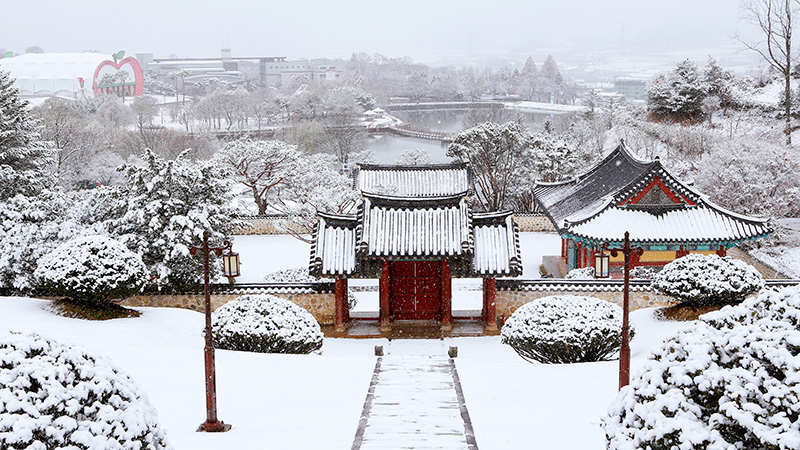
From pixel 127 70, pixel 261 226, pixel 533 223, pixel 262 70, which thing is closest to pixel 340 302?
pixel 261 226

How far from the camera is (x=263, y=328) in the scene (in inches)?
431

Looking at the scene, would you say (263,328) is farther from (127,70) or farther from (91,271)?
(127,70)

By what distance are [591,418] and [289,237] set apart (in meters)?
22.9

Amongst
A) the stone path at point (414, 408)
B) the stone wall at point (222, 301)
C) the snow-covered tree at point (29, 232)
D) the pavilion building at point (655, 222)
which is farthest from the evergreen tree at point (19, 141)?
the pavilion building at point (655, 222)

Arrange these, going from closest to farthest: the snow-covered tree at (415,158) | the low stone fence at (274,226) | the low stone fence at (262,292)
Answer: the low stone fence at (262,292)
the low stone fence at (274,226)
the snow-covered tree at (415,158)

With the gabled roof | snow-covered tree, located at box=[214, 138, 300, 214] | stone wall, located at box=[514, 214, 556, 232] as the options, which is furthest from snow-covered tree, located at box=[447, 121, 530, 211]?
the gabled roof

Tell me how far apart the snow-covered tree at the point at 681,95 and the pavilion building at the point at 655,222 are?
69.5 ft

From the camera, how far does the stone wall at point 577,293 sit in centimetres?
1595

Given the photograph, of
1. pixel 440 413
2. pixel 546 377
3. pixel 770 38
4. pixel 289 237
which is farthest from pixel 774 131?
pixel 440 413

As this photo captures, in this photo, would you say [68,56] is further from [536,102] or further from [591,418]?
[591,418]

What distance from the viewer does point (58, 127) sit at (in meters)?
34.9

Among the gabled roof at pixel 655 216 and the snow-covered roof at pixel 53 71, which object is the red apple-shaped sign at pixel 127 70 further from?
the gabled roof at pixel 655 216

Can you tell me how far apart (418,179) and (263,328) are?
1665 centimetres

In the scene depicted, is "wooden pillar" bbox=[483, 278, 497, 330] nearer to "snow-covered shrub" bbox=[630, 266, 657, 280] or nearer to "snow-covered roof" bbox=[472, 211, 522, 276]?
"snow-covered roof" bbox=[472, 211, 522, 276]
